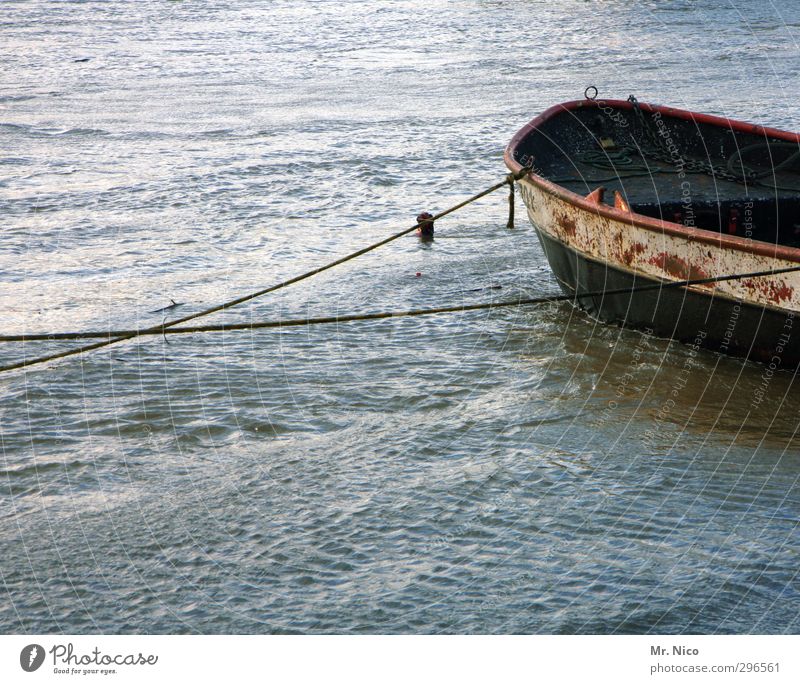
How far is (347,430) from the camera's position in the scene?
6.40m

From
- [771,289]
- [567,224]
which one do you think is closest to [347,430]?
[567,224]

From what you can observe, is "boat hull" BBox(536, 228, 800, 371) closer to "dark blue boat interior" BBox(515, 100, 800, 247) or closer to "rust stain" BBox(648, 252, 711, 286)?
"rust stain" BBox(648, 252, 711, 286)

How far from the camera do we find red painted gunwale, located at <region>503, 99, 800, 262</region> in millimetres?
6340

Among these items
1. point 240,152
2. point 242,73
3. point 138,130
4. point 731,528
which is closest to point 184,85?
point 242,73

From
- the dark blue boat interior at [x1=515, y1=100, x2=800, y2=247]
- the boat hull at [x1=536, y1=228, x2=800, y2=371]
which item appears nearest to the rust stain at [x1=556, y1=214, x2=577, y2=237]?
the boat hull at [x1=536, y1=228, x2=800, y2=371]

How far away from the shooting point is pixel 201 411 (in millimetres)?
6672

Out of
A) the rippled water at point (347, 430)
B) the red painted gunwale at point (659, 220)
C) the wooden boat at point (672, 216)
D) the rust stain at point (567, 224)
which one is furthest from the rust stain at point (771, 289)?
the rust stain at point (567, 224)

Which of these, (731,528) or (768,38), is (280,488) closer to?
(731,528)

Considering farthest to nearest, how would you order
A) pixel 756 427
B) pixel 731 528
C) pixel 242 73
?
pixel 242 73, pixel 756 427, pixel 731 528

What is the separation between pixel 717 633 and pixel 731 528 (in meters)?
0.90

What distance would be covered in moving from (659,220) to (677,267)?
0.37 meters

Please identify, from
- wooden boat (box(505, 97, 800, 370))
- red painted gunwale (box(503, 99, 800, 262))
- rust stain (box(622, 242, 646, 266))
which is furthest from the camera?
rust stain (box(622, 242, 646, 266))

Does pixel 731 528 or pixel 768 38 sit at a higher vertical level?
pixel 768 38

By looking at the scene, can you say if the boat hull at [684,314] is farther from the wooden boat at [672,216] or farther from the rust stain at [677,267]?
the rust stain at [677,267]
